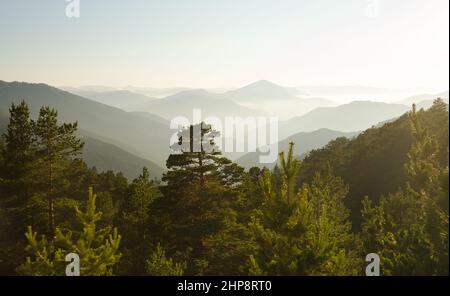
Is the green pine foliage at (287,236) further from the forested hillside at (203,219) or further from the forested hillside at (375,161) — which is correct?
the forested hillside at (375,161)

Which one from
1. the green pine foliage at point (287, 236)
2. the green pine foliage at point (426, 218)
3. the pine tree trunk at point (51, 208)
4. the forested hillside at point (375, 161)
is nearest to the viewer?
the green pine foliage at point (426, 218)

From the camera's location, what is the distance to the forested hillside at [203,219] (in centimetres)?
1220

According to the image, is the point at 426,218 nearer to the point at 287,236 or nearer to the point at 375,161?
the point at 287,236

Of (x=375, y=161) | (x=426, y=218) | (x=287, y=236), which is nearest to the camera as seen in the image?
(x=426, y=218)

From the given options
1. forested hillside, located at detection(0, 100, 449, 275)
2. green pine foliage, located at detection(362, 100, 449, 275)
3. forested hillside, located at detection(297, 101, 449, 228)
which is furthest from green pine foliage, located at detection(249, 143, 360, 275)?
forested hillside, located at detection(297, 101, 449, 228)

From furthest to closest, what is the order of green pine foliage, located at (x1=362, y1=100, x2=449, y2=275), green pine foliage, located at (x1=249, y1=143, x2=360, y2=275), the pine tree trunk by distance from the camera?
the pine tree trunk → green pine foliage, located at (x1=249, y1=143, x2=360, y2=275) → green pine foliage, located at (x1=362, y1=100, x2=449, y2=275)

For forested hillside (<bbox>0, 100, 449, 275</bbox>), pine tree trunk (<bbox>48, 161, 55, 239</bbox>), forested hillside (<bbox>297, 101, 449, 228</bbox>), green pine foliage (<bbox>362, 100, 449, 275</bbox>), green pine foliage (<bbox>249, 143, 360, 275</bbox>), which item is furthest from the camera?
forested hillside (<bbox>297, 101, 449, 228</bbox>)

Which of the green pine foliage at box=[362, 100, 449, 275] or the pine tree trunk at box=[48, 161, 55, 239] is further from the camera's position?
the pine tree trunk at box=[48, 161, 55, 239]

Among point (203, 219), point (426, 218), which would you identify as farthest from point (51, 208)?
point (426, 218)

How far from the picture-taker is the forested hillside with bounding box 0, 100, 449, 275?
1220 centimetres

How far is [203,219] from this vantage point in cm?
2398

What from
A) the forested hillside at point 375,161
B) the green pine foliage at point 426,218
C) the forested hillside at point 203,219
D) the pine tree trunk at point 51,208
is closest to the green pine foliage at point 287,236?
the forested hillside at point 203,219

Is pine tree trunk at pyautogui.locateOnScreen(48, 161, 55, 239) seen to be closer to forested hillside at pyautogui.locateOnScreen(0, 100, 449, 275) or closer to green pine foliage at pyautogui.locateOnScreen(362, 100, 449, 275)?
forested hillside at pyautogui.locateOnScreen(0, 100, 449, 275)

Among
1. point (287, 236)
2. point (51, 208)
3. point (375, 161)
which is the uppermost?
point (375, 161)
